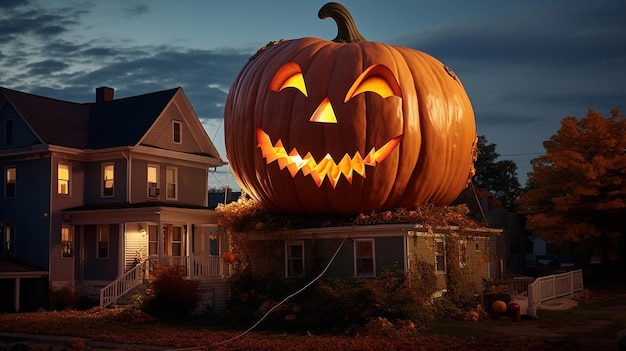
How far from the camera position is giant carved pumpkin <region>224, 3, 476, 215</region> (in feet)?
64.5

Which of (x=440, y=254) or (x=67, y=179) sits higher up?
(x=67, y=179)

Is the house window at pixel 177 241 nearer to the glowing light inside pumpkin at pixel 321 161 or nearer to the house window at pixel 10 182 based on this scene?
the house window at pixel 10 182

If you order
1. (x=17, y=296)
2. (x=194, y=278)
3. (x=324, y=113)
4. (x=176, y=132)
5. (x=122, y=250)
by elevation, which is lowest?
(x=17, y=296)

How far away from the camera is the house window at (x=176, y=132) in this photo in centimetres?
3022

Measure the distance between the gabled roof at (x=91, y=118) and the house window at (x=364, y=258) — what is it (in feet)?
35.7

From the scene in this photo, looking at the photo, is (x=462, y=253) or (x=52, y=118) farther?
(x=52, y=118)

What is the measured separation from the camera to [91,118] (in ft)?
101

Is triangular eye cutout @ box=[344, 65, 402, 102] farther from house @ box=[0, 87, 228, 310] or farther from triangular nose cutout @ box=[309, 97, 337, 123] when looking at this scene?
house @ box=[0, 87, 228, 310]

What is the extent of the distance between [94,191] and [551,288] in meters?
16.2

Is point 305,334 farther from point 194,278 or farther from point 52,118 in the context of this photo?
point 52,118

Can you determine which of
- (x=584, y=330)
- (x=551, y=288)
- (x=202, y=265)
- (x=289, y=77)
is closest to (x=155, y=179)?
(x=202, y=265)

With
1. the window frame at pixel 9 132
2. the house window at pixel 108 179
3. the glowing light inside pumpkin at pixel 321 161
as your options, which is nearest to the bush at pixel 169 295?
the glowing light inside pumpkin at pixel 321 161

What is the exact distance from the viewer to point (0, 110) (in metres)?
29.3

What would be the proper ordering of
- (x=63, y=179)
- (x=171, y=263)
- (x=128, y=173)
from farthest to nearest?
1. (x=63, y=179)
2. (x=128, y=173)
3. (x=171, y=263)
